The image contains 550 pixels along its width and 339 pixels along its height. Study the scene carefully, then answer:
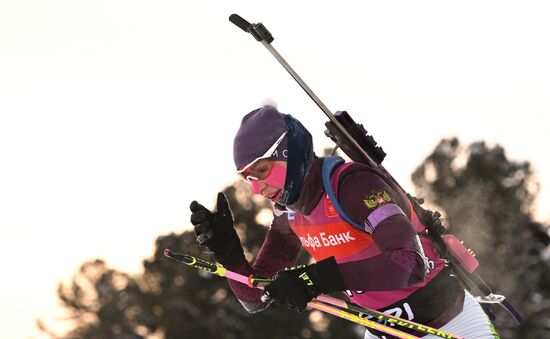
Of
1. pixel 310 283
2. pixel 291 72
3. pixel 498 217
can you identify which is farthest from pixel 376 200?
pixel 498 217

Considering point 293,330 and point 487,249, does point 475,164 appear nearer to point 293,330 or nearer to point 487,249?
point 487,249

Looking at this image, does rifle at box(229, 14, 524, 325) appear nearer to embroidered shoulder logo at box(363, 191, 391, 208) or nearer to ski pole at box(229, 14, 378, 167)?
ski pole at box(229, 14, 378, 167)

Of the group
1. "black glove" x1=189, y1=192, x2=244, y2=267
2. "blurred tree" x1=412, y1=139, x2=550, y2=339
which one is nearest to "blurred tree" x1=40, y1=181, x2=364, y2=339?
"blurred tree" x1=412, y1=139, x2=550, y2=339

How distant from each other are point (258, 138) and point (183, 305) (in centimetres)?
4300

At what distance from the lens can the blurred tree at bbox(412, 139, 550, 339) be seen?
43.5 meters

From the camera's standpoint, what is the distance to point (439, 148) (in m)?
49.1

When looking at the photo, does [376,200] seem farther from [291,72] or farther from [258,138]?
[291,72]

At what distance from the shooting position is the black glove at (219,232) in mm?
5598

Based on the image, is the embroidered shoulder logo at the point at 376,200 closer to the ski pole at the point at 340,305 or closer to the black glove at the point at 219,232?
the ski pole at the point at 340,305

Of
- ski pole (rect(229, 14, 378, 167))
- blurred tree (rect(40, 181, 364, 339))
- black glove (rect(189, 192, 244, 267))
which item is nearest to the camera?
ski pole (rect(229, 14, 378, 167))

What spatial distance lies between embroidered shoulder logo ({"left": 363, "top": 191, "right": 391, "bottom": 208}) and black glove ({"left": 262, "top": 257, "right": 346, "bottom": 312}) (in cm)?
39

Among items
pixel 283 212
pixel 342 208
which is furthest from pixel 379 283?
pixel 283 212

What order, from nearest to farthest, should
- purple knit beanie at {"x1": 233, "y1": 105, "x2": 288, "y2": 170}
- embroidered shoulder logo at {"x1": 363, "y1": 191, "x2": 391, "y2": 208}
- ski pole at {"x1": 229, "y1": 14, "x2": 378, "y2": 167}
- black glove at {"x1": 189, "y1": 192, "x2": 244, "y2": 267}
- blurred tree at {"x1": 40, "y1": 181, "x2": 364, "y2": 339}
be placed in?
embroidered shoulder logo at {"x1": 363, "y1": 191, "x2": 391, "y2": 208} → purple knit beanie at {"x1": 233, "y1": 105, "x2": 288, "y2": 170} → ski pole at {"x1": 229, "y1": 14, "x2": 378, "y2": 167} → black glove at {"x1": 189, "y1": 192, "x2": 244, "y2": 267} → blurred tree at {"x1": 40, "y1": 181, "x2": 364, "y2": 339}

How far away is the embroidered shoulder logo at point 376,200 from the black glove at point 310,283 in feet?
1.29
